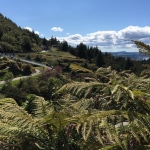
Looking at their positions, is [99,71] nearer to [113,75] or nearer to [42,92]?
[113,75]

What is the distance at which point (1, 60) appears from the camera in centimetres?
8700

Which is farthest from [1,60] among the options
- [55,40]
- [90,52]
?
[55,40]

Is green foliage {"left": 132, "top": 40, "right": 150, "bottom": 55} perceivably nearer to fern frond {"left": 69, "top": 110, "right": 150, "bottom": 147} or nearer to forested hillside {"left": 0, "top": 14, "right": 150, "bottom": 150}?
forested hillside {"left": 0, "top": 14, "right": 150, "bottom": 150}

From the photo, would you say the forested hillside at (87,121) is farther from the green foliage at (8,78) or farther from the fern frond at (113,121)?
the green foliage at (8,78)

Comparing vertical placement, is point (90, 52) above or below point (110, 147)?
below

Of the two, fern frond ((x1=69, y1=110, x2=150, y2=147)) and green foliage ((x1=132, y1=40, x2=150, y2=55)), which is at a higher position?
green foliage ((x1=132, y1=40, x2=150, y2=55))

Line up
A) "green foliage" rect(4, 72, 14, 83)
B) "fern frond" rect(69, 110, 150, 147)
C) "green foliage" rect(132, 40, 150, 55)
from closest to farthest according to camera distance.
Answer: "fern frond" rect(69, 110, 150, 147) < "green foliage" rect(132, 40, 150, 55) < "green foliage" rect(4, 72, 14, 83)

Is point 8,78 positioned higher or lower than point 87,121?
lower

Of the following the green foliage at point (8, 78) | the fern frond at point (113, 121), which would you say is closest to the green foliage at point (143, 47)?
the fern frond at point (113, 121)

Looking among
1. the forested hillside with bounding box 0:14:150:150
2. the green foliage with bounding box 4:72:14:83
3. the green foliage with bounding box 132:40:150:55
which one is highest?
the green foliage with bounding box 132:40:150:55

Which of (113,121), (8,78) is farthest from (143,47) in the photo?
(8,78)

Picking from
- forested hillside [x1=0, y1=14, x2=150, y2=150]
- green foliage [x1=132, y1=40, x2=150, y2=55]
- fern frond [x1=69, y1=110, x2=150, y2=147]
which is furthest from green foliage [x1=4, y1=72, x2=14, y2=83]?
fern frond [x1=69, y1=110, x2=150, y2=147]

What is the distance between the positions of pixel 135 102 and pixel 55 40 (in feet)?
541

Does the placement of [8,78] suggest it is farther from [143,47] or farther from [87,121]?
[87,121]
